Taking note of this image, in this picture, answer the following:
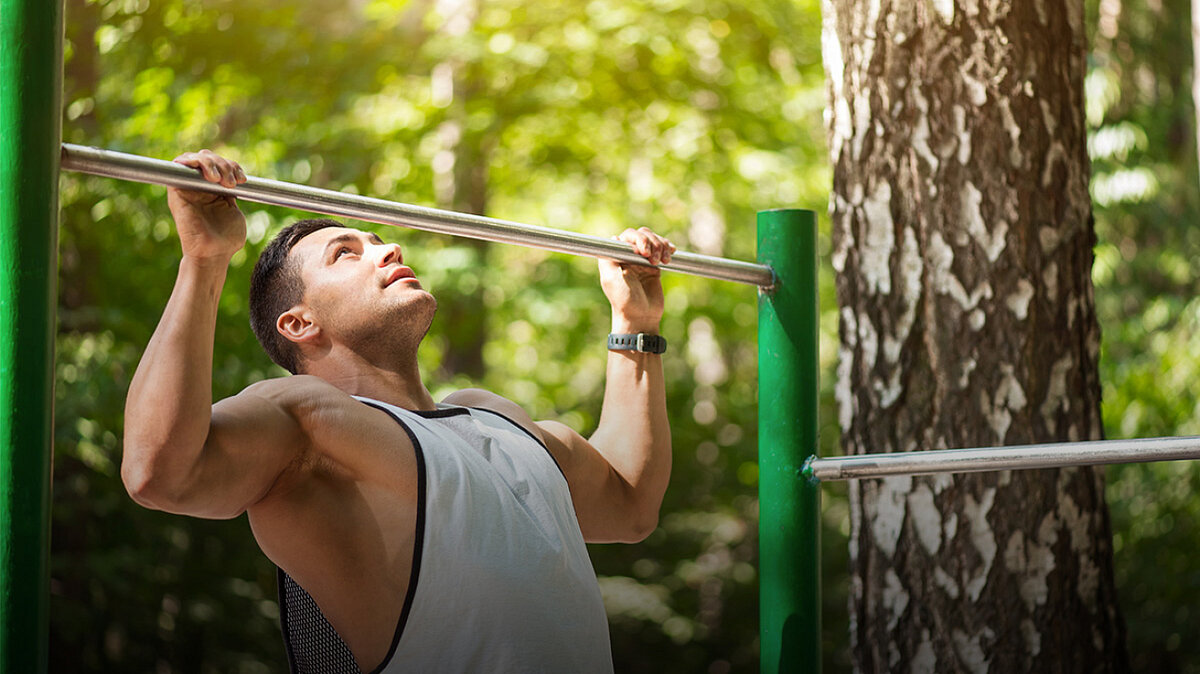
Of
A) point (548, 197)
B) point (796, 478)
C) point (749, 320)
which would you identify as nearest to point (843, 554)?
point (749, 320)

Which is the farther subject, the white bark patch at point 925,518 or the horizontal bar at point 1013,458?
the white bark patch at point 925,518

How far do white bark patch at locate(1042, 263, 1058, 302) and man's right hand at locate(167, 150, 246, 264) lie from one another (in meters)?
1.44

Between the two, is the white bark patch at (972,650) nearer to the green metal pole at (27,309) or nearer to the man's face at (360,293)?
the man's face at (360,293)

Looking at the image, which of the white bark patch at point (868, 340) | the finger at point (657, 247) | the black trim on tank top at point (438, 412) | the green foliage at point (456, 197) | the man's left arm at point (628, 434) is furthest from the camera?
the green foliage at point (456, 197)

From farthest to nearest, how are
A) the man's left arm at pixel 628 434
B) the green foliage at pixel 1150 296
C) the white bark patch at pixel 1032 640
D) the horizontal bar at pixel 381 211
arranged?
the green foliage at pixel 1150 296
the white bark patch at pixel 1032 640
the man's left arm at pixel 628 434
the horizontal bar at pixel 381 211

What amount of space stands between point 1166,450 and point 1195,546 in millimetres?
4304

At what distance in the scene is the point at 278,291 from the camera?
1680 mm

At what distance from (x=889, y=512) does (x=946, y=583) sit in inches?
6.2

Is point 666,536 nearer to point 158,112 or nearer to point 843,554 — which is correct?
point 843,554

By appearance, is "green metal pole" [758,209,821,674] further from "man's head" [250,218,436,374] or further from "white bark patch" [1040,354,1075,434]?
"white bark patch" [1040,354,1075,434]

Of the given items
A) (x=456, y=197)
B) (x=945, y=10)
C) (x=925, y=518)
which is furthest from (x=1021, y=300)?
(x=456, y=197)

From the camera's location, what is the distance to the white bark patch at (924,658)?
6.82ft

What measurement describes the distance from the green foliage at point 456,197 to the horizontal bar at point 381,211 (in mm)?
3265

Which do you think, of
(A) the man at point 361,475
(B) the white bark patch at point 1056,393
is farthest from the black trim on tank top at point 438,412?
(B) the white bark patch at point 1056,393
